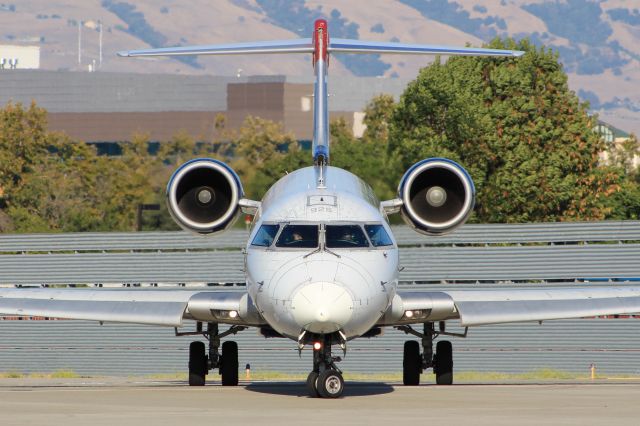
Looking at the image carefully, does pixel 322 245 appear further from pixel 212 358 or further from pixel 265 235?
pixel 212 358

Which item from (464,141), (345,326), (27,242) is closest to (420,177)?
(345,326)

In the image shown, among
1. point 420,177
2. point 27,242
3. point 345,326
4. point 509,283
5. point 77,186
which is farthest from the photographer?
point 77,186

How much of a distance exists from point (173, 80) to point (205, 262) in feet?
405

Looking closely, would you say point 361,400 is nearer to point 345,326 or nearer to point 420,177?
point 345,326

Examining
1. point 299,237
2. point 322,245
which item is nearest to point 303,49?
point 299,237

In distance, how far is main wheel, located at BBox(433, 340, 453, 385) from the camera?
2502 centimetres

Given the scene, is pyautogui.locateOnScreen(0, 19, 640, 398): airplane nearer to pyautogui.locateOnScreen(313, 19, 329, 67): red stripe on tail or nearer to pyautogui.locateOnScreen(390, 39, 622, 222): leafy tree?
pyautogui.locateOnScreen(313, 19, 329, 67): red stripe on tail

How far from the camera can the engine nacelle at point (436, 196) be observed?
2348 centimetres

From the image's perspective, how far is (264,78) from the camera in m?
160

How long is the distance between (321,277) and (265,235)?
2022 mm

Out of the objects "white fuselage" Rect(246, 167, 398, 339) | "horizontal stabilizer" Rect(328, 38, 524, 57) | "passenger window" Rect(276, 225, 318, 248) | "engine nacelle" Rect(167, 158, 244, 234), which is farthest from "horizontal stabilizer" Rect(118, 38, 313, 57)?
"passenger window" Rect(276, 225, 318, 248)

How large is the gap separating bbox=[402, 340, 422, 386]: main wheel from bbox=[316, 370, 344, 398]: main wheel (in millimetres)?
5095

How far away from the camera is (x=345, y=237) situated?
67.4 feet

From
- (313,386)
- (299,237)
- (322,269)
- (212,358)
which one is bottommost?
(313,386)
